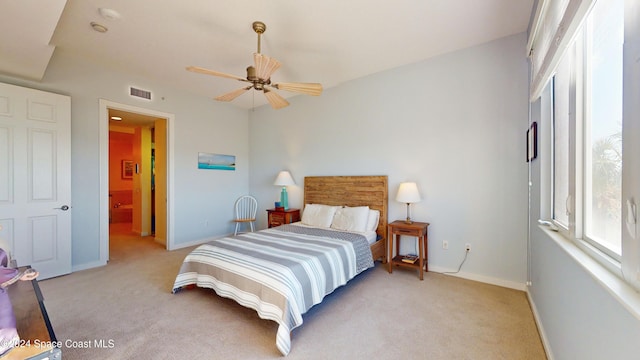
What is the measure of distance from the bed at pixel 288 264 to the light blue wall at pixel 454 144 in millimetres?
482

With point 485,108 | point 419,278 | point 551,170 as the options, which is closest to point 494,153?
point 485,108

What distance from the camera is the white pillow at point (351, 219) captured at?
142 inches

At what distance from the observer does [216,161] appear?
517 centimetres

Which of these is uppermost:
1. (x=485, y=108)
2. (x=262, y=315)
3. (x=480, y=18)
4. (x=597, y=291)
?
(x=480, y=18)

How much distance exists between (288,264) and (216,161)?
143 inches

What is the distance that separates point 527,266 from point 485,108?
1825 mm

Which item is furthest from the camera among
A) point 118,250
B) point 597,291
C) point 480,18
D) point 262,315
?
point 118,250

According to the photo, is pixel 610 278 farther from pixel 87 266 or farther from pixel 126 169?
pixel 126 169

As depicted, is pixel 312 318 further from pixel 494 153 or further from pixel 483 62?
pixel 483 62

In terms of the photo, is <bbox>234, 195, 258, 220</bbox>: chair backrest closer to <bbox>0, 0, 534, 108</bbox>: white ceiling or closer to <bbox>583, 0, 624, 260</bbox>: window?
<bbox>0, 0, 534, 108</bbox>: white ceiling

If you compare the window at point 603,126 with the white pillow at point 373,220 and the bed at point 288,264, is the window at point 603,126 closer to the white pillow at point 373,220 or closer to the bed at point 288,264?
the bed at point 288,264

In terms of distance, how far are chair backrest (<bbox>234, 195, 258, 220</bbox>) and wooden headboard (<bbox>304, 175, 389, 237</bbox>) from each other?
5.05 feet

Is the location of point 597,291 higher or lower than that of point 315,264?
higher

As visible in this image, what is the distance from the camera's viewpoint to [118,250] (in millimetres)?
4484
